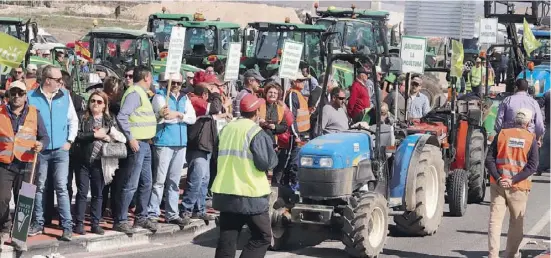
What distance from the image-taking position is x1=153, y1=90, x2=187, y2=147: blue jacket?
12.8m

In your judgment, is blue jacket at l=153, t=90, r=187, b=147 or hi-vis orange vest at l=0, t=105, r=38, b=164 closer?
hi-vis orange vest at l=0, t=105, r=38, b=164

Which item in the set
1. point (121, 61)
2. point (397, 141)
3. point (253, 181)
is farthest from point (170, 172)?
point (121, 61)

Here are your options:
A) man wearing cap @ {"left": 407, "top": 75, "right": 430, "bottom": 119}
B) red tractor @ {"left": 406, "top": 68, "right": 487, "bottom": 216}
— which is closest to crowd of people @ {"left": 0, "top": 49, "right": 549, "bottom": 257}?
red tractor @ {"left": 406, "top": 68, "right": 487, "bottom": 216}

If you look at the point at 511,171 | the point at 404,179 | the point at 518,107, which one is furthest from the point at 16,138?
the point at 518,107

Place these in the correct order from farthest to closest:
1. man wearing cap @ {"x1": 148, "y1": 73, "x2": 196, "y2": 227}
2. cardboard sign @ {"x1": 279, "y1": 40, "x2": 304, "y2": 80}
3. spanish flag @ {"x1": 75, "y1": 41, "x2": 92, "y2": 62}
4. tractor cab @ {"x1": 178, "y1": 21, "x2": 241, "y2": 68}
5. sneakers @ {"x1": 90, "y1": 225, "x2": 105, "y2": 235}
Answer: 1. tractor cab @ {"x1": 178, "y1": 21, "x2": 241, "y2": 68}
2. spanish flag @ {"x1": 75, "y1": 41, "x2": 92, "y2": 62}
3. cardboard sign @ {"x1": 279, "y1": 40, "x2": 304, "y2": 80}
4. man wearing cap @ {"x1": 148, "y1": 73, "x2": 196, "y2": 227}
5. sneakers @ {"x1": 90, "y1": 225, "x2": 105, "y2": 235}

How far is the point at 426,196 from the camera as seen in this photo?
13.4 m

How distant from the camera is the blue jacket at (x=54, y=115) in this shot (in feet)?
37.7

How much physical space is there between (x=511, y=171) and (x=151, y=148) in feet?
13.7

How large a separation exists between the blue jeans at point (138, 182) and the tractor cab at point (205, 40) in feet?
52.0

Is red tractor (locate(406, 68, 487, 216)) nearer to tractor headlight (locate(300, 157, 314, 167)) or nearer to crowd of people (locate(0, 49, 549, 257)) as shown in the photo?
Answer: crowd of people (locate(0, 49, 549, 257))

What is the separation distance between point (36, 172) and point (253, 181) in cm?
304

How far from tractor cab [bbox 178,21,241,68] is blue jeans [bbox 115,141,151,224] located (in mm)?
15840

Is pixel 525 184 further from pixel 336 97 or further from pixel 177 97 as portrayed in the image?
pixel 177 97

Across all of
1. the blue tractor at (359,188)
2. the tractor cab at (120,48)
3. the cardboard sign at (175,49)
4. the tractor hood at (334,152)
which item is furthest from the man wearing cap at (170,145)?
the tractor cab at (120,48)
